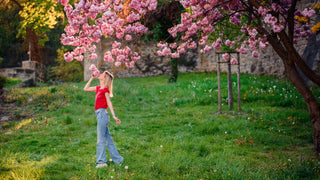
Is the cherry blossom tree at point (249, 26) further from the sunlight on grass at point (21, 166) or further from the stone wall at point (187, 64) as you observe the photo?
the stone wall at point (187, 64)

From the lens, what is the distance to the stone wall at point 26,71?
2102 cm

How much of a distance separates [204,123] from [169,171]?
335 cm

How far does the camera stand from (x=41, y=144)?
6.31m

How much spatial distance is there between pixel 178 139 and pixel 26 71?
750 inches

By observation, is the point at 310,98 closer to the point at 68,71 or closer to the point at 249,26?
the point at 249,26

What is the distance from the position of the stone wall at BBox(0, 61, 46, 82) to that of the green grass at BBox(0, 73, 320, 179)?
1086cm

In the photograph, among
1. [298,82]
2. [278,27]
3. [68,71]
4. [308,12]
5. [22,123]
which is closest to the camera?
[278,27]

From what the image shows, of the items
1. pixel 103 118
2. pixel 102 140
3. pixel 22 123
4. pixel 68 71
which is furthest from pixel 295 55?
pixel 68 71

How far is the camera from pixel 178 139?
6301 millimetres

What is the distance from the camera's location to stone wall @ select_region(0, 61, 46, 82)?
68.9 ft

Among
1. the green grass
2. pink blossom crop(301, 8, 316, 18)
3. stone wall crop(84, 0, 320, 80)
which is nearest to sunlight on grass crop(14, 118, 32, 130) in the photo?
the green grass

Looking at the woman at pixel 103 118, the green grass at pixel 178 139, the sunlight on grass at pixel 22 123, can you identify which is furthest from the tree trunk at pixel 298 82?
the sunlight on grass at pixel 22 123

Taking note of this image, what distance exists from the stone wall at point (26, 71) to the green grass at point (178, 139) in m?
10.9

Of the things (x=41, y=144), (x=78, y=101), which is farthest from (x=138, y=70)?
(x=41, y=144)
